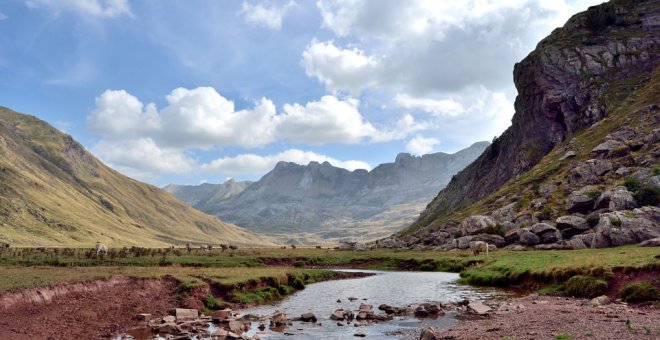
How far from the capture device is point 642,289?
129 ft

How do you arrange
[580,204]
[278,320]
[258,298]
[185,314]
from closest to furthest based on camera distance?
[278,320] → [185,314] → [258,298] → [580,204]

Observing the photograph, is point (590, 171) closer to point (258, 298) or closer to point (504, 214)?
point (504, 214)

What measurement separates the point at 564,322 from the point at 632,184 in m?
81.5

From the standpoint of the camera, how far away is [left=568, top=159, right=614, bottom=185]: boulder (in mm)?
114625

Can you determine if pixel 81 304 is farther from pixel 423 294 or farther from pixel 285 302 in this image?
pixel 423 294

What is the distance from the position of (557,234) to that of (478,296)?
47112 mm

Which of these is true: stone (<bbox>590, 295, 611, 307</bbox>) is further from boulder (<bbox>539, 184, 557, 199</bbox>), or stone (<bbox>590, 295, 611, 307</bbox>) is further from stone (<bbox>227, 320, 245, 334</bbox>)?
boulder (<bbox>539, 184, 557, 199</bbox>)

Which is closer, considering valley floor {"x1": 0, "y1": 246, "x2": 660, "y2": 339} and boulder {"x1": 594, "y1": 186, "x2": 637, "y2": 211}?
valley floor {"x1": 0, "y1": 246, "x2": 660, "y2": 339}

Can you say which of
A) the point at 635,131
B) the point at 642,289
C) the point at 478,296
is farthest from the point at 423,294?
the point at 635,131

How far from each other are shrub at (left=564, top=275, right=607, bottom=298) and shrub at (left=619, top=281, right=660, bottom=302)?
3.41 meters

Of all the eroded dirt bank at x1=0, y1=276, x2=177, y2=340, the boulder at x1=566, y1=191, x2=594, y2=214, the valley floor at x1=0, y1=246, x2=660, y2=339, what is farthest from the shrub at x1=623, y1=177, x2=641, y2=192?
the eroded dirt bank at x1=0, y1=276, x2=177, y2=340

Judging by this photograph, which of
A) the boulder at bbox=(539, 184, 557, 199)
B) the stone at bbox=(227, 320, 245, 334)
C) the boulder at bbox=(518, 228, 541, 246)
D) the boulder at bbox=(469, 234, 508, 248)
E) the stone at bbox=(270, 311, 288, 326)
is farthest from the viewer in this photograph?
the boulder at bbox=(539, 184, 557, 199)

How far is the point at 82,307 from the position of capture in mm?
39844

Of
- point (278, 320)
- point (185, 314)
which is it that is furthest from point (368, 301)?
point (185, 314)
